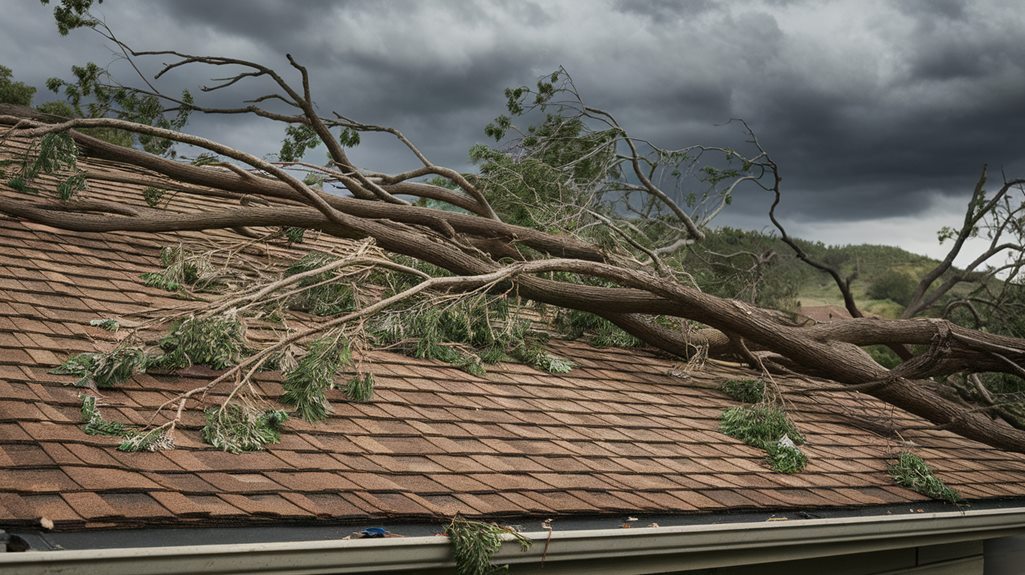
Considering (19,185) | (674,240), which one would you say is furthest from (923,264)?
(19,185)

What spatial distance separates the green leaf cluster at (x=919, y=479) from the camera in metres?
6.80

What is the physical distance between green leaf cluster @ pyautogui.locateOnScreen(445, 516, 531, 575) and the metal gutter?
5cm

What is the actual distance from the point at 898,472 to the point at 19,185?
22.3 ft

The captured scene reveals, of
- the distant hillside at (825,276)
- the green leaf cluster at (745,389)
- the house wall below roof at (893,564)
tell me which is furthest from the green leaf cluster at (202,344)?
the distant hillside at (825,276)

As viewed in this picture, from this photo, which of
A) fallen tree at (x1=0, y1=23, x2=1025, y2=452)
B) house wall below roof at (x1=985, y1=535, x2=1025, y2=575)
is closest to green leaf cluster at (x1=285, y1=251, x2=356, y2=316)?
fallen tree at (x1=0, y1=23, x2=1025, y2=452)

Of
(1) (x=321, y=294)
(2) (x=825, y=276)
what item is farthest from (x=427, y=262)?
(2) (x=825, y=276)

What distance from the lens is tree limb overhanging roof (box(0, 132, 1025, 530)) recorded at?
148 inches

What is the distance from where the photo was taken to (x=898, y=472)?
7.00 m

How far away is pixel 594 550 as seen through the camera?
4.43m

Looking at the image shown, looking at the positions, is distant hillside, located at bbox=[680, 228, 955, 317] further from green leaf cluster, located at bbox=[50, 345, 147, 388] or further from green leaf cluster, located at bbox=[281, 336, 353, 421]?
green leaf cluster, located at bbox=[50, 345, 147, 388]

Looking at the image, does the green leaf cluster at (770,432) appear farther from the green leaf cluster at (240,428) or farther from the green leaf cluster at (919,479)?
the green leaf cluster at (240,428)

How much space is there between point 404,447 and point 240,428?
819mm

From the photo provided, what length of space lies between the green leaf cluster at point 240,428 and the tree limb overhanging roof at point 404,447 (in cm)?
7

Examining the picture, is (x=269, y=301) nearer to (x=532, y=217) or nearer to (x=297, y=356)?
(x=297, y=356)
